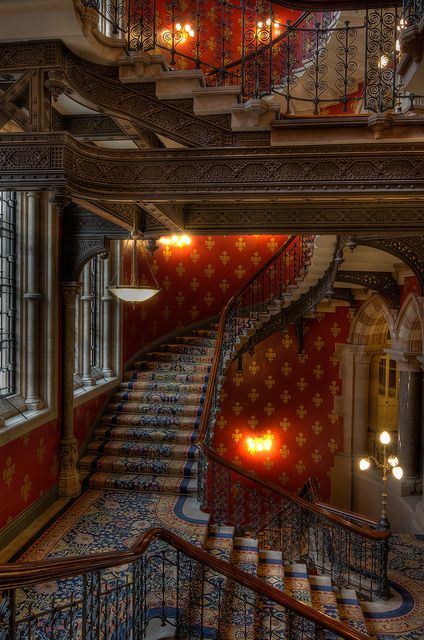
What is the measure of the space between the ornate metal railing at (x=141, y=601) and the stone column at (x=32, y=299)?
2081 mm

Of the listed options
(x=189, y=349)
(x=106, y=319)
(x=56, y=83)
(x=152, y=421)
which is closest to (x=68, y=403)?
(x=152, y=421)

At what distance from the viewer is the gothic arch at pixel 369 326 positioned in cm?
924

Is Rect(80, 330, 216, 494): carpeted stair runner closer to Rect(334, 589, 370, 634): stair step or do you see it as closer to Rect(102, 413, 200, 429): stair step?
Rect(102, 413, 200, 429): stair step

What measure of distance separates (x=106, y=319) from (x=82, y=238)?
7.29ft

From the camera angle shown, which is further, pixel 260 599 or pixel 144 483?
pixel 144 483

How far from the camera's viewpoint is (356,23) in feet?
26.4

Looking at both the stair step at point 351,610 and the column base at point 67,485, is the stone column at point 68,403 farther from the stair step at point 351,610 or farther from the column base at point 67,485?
the stair step at point 351,610

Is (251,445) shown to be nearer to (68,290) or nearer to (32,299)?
(68,290)

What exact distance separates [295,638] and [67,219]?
522 centimetres

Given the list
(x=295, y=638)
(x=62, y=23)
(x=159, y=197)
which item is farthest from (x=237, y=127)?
(x=295, y=638)

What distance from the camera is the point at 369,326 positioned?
9508 millimetres

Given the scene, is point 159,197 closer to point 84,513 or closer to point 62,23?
point 62,23

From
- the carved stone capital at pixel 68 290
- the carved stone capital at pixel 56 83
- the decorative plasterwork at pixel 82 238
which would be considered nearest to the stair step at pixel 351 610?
the carved stone capital at pixel 68 290

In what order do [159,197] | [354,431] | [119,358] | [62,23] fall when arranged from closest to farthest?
[62,23], [159,197], [119,358], [354,431]
